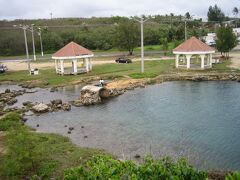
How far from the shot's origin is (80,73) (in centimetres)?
5503

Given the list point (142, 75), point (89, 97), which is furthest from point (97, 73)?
point (89, 97)

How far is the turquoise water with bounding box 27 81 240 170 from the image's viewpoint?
23.4 metres

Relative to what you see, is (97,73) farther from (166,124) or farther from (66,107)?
(166,124)

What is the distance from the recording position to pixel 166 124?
2961 centimetres

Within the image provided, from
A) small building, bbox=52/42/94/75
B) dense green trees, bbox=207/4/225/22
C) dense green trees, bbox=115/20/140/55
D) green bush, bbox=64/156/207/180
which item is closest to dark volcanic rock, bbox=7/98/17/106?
small building, bbox=52/42/94/75

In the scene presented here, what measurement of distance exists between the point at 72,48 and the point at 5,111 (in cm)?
2096

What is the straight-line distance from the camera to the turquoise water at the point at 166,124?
2339cm

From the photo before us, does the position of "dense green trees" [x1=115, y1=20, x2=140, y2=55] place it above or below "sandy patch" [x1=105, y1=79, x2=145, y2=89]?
above

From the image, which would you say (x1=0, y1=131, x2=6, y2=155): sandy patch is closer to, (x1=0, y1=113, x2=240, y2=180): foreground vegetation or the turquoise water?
(x1=0, y1=113, x2=240, y2=180): foreground vegetation

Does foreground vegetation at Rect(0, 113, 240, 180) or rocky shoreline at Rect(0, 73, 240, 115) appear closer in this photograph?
foreground vegetation at Rect(0, 113, 240, 180)

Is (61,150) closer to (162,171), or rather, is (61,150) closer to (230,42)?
(162,171)

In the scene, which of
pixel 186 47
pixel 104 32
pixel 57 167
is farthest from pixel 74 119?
pixel 104 32

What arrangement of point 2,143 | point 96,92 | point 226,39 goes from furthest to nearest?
point 226,39 < point 96,92 < point 2,143

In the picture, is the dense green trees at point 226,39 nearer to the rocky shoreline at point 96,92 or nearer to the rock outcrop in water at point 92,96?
the rocky shoreline at point 96,92
